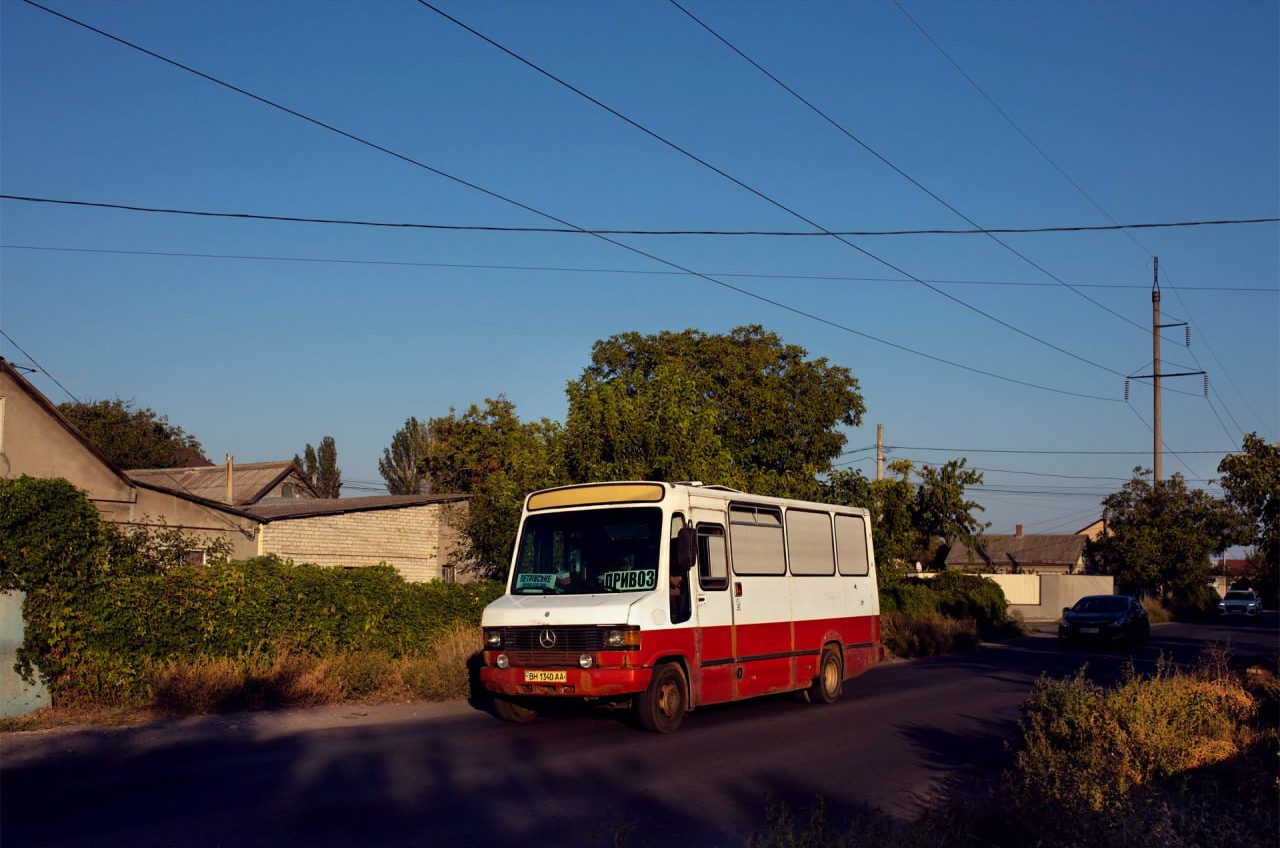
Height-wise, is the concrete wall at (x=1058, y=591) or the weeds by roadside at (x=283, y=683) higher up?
the weeds by roadside at (x=283, y=683)

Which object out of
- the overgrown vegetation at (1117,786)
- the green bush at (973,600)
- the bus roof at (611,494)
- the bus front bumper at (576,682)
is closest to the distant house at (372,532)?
the green bush at (973,600)

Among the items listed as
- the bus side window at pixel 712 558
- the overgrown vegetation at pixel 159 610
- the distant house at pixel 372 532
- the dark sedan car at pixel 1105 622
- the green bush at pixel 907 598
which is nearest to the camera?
the overgrown vegetation at pixel 159 610

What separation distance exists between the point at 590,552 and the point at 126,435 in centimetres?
5383

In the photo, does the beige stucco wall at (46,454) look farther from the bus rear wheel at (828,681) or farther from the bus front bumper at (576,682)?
the bus rear wheel at (828,681)

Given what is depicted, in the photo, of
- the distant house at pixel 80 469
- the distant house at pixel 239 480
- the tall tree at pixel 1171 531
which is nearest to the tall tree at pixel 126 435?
the distant house at pixel 239 480

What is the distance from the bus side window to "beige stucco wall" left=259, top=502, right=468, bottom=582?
1956 cm

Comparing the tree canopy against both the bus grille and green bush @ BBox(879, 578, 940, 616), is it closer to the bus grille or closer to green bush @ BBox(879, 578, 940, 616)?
green bush @ BBox(879, 578, 940, 616)

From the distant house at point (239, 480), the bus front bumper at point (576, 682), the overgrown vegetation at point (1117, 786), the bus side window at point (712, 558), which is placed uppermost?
the distant house at point (239, 480)

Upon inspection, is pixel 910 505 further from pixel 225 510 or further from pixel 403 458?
pixel 403 458

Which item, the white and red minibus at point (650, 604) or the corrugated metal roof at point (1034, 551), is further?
the corrugated metal roof at point (1034, 551)

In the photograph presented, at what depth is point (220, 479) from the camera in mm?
47438

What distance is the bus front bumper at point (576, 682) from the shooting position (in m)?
12.8

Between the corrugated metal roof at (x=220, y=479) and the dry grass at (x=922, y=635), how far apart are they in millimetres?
25767

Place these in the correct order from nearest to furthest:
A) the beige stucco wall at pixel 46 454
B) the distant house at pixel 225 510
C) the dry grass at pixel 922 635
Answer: the beige stucco wall at pixel 46 454 → the distant house at pixel 225 510 → the dry grass at pixel 922 635
